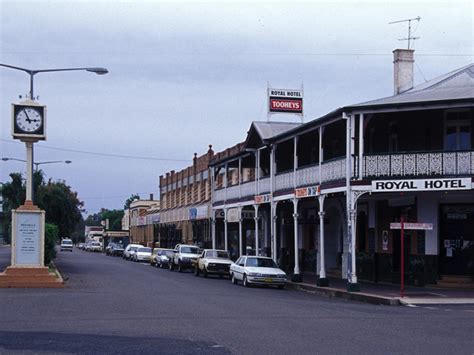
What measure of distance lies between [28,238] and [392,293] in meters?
13.1

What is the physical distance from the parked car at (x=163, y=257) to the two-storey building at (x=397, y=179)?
524 inches

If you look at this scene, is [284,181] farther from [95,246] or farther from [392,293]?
[95,246]

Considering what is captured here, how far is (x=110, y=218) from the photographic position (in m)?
174

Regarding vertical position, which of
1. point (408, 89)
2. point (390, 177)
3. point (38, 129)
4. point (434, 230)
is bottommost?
point (434, 230)

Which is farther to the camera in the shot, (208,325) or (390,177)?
(390,177)

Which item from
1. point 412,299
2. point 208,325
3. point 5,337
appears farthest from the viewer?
point 412,299

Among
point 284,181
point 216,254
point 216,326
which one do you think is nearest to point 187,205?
point 216,254

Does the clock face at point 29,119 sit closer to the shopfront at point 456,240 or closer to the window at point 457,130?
the window at point 457,130

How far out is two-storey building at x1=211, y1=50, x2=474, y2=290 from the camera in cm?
2808

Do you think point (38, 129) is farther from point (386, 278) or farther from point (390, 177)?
point (386, 278)

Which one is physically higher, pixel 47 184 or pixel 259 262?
pixel 47 184

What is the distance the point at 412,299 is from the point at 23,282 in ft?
44.0

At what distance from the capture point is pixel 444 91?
30.5 meters

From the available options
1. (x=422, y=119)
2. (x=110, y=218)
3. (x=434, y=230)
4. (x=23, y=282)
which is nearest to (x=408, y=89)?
(x=422, y=119)
